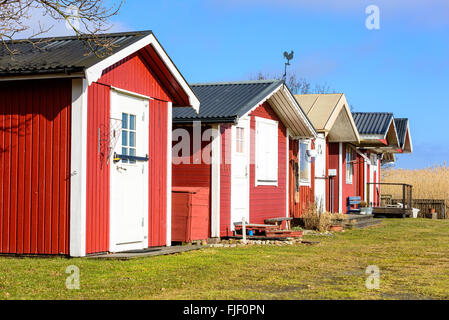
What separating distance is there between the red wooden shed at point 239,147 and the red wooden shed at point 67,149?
3.15m

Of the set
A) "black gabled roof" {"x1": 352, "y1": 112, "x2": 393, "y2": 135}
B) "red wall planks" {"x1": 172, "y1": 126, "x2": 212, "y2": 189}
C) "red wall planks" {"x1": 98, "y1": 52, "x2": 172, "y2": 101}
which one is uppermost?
"black gabled roof" {"x1": 352, "y1": 112, "x2": 393, "y2": 135}

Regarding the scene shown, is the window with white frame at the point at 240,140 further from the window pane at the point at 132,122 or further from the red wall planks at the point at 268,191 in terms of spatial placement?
the window pane at the point at 132,122

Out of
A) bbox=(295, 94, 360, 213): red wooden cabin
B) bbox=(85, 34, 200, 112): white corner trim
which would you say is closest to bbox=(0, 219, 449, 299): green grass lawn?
bbox=(85, 34, 200, 112): white corner trim

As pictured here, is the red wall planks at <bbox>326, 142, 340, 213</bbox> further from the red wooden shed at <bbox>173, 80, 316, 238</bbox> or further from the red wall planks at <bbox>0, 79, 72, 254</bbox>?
the red wall planks at <bbox>0, 79, 72, 254</bbox>

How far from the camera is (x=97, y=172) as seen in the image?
1083cm

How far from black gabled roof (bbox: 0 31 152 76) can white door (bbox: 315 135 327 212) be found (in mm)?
11461

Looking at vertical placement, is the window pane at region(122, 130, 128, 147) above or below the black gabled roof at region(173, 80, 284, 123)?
below

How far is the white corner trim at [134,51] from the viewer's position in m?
10.2

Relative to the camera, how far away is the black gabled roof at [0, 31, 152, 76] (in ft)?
33.6

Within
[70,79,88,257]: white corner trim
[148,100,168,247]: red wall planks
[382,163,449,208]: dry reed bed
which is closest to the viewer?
[70,79,88,257]: white corner trim
